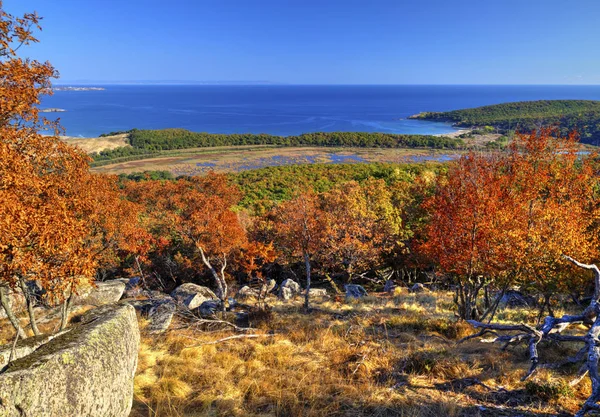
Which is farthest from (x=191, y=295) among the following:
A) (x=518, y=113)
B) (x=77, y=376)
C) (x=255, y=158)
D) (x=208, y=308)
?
(x=518, y=113)

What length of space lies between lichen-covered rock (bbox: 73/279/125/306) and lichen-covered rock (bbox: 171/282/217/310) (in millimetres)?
3572

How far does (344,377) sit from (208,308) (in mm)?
11305

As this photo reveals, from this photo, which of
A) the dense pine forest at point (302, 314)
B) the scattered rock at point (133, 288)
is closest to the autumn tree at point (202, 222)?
the dense pine forest at point (302, 314)

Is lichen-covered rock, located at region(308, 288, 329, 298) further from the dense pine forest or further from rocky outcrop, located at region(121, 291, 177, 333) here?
rocky outcrop, located at region(121, 291, 177, 333)

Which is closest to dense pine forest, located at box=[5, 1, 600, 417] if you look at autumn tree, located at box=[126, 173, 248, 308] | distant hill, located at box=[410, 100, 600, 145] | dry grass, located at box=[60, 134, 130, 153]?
autumn tree, located at box=[126, 173, 248, 308]

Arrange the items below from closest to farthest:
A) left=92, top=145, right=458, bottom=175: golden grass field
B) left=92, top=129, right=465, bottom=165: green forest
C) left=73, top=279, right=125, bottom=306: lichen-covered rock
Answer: left=73, top=279, right=125, bottom=306: lichen-covered rock, left=92, top=145, right=458, bottom=175: golden grass field, left=92, top=129, right=465, bottom=165: green forest

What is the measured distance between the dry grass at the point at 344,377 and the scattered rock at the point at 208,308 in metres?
4.43

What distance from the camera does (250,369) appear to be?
9.95 metres

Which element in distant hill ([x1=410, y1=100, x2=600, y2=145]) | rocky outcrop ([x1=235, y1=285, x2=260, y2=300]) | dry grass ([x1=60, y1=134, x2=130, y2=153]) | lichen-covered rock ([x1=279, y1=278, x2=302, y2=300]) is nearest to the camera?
rocky outcrop ([x1=235, y1=285, x2=260, y2=300])

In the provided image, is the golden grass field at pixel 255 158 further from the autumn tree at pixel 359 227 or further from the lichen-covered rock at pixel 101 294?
the lichen-covered rock at pixel 101 294

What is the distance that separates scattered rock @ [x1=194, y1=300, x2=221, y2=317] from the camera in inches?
705

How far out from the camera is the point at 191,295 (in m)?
21.0

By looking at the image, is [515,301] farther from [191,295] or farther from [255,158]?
[255,158]

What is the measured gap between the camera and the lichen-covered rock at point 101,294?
20594mm
